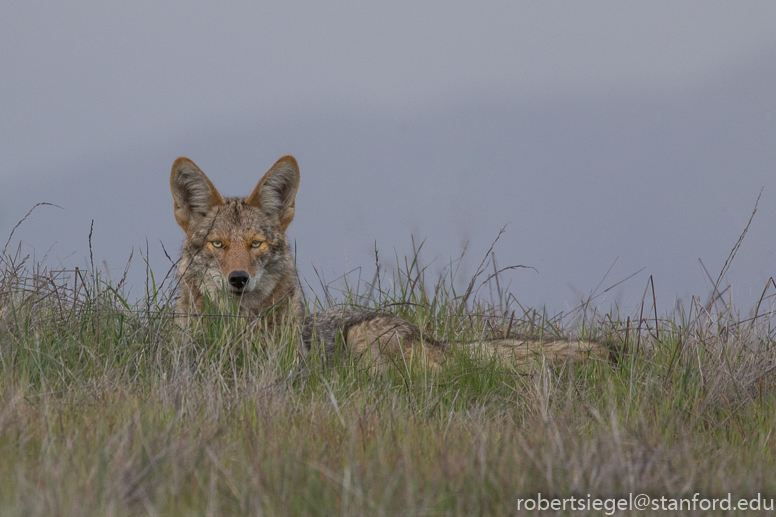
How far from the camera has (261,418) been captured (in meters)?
3.43

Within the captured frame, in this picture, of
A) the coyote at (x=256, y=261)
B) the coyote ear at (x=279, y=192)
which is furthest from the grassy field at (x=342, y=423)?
the coyote ear at (x=279, y=192)

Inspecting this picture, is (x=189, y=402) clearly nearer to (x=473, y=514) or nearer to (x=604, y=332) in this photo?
(x=473, y=514)

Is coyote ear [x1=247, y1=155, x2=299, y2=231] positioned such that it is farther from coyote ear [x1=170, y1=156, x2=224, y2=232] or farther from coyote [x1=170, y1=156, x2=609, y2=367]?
coyote ear [x1=170, y1=156, x2=224, y2=232]

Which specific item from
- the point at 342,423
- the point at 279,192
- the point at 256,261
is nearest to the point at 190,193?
the point at 279,192

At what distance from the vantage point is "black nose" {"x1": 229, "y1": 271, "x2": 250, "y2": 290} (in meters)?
5.66

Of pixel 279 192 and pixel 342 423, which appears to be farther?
pixel 279 192

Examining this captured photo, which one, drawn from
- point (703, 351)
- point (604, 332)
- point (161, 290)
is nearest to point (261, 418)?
point (161, 290)

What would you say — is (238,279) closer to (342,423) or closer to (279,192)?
(279,192)

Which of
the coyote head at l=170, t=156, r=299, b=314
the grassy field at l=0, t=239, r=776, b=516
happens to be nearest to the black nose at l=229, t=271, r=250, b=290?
the coyote head at l=170, t=156, r=299, b=314

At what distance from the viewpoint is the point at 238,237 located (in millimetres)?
5914

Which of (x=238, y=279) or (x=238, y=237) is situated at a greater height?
(x=238, y=237)

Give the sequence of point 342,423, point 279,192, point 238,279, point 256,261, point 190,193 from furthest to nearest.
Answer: point 279,192, point 190,193, point 256,261, point 238,279, point 342,423

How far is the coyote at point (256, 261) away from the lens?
5.72 meters

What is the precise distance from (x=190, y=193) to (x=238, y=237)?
2.13 feet
